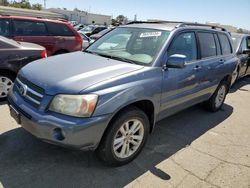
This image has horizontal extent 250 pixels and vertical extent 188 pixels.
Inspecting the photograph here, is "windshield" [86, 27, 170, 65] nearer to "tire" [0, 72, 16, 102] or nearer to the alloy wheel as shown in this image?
the alloy wheel

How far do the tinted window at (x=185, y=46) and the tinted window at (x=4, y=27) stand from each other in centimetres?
527

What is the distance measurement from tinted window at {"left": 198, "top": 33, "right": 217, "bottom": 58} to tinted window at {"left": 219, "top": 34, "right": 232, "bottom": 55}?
1.46 feet

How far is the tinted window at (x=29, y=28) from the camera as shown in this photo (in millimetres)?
7277

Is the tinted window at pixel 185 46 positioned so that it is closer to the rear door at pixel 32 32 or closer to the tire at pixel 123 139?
the tire at pixel 123 139

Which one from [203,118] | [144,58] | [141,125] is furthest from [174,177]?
[203,118]

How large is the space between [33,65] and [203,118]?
3.43 metres

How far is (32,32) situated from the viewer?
300 inches

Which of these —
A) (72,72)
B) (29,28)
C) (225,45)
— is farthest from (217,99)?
(29,28)

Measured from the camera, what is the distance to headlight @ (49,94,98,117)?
2609 mm

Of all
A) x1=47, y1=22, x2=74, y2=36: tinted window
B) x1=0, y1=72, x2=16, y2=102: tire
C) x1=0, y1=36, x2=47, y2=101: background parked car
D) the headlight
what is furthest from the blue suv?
x1=47, y1=22, x2=74, y2=36: tinted window

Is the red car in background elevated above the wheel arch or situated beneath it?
elevated above

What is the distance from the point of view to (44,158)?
323cm

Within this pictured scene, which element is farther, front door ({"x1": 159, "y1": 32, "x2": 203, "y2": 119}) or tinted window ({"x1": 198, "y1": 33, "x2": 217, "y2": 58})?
tinted window ({"x1": 198, "y1": 33, "x2": 217, "y2": 58})

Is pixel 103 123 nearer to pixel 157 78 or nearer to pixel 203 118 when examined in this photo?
pixel 157 78
